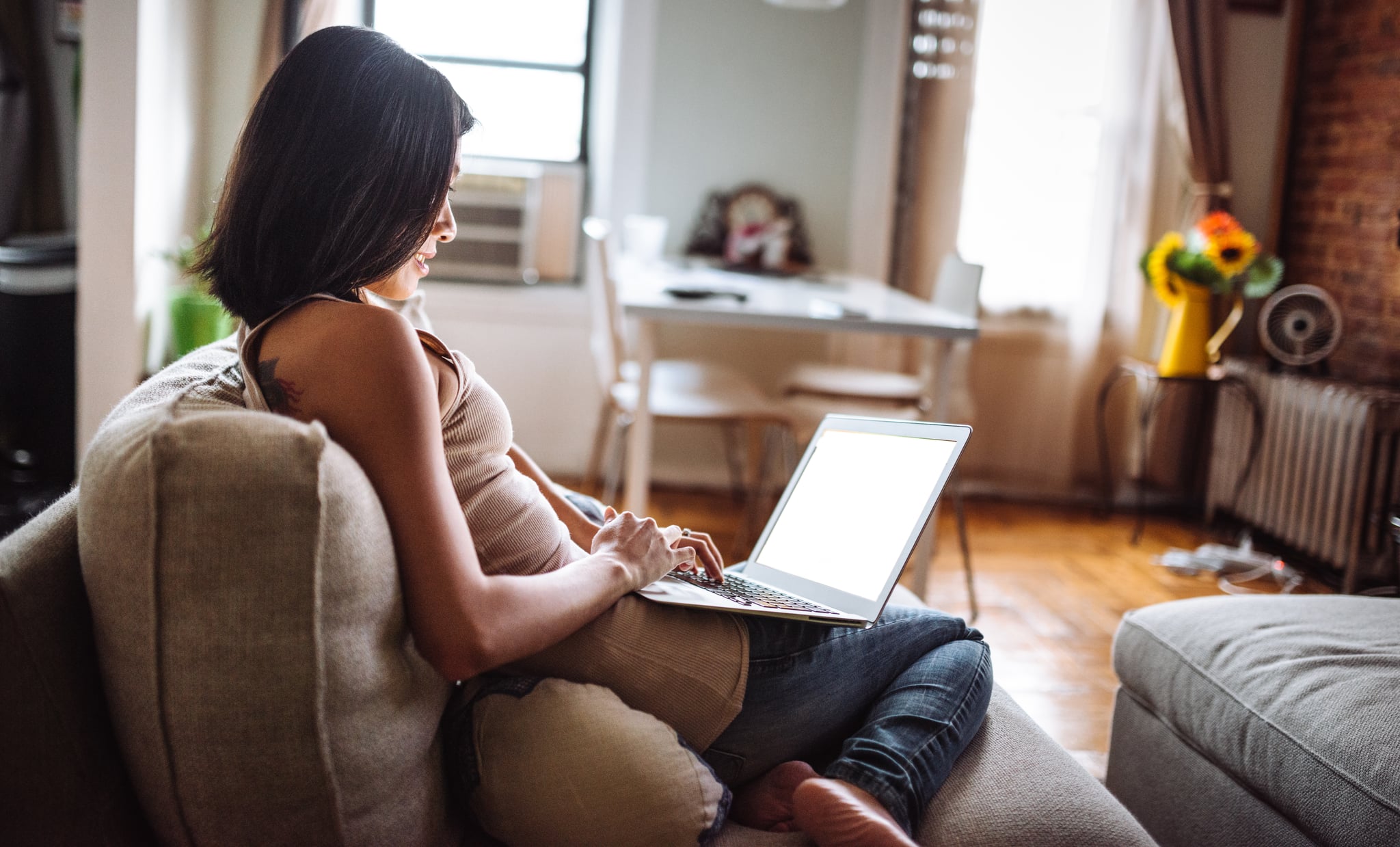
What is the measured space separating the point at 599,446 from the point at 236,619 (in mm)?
3035

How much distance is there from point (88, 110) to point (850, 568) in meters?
2.67

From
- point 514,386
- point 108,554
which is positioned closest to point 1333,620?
point 108,554

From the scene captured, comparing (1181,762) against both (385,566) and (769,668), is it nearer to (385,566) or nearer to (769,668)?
(769,668)

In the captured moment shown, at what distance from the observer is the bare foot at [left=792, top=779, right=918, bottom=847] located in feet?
3.39

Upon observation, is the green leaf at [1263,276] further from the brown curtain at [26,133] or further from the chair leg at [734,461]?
the brown curtain at [26,133]

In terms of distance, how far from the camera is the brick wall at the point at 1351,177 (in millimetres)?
3582

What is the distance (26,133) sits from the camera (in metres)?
3.15

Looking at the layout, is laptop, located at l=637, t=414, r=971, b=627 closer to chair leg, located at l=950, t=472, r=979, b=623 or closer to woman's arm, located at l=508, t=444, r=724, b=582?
woman's arm, located at l=508, t=444, r=724, b=582

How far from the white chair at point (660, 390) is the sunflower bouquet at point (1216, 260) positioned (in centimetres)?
142

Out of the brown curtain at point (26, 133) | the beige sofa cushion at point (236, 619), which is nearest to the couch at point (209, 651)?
the beige sofa cushion at point (236, 619)

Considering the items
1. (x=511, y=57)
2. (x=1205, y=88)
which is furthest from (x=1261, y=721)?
(x=511, y=57)

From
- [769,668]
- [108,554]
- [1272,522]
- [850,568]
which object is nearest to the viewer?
[108,554]

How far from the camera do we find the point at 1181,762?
174cm

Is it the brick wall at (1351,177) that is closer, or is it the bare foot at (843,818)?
the bare foot at (843,818)
